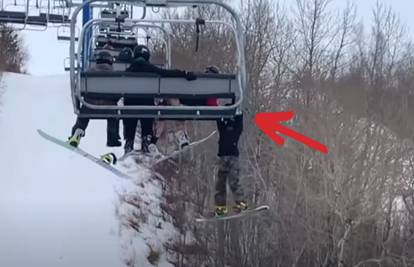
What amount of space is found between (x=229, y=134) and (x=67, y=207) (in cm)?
898

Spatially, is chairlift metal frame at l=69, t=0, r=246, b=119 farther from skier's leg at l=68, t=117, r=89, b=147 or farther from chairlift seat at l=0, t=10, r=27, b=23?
chairlift seat at l=0, t=10, r=27, b=23

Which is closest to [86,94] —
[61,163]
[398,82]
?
[61,163]

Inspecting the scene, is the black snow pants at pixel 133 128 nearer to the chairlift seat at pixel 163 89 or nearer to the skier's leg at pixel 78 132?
the skier's leg at pixel 78 132

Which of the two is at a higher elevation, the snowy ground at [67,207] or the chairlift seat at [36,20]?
the chairlift seat at [36,20]

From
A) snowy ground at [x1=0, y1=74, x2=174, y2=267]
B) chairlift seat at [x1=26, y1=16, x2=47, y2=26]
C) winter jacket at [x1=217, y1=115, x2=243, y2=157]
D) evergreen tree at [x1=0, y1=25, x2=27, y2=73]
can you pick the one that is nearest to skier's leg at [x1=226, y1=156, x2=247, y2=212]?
winter jacket at [x1=217, y1=115, x2=243, y2=157]

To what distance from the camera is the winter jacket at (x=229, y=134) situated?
6373mm

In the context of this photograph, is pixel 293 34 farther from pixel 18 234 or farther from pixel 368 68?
pixel 18 234

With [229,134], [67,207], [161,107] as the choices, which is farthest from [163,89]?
[67,207]

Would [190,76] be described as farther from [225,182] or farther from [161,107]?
[225,182]

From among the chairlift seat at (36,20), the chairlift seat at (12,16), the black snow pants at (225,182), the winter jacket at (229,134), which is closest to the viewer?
the winter jacket at (229,134)

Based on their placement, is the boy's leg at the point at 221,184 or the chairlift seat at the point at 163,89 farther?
the boy's leg at the point at 221,184

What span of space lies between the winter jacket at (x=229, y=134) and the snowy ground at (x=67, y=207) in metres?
7.31

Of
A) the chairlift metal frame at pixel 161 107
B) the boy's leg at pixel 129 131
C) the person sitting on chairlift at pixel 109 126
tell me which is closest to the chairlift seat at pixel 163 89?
the chairlift metal frame at pixel 161 107

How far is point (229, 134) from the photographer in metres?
6.43
